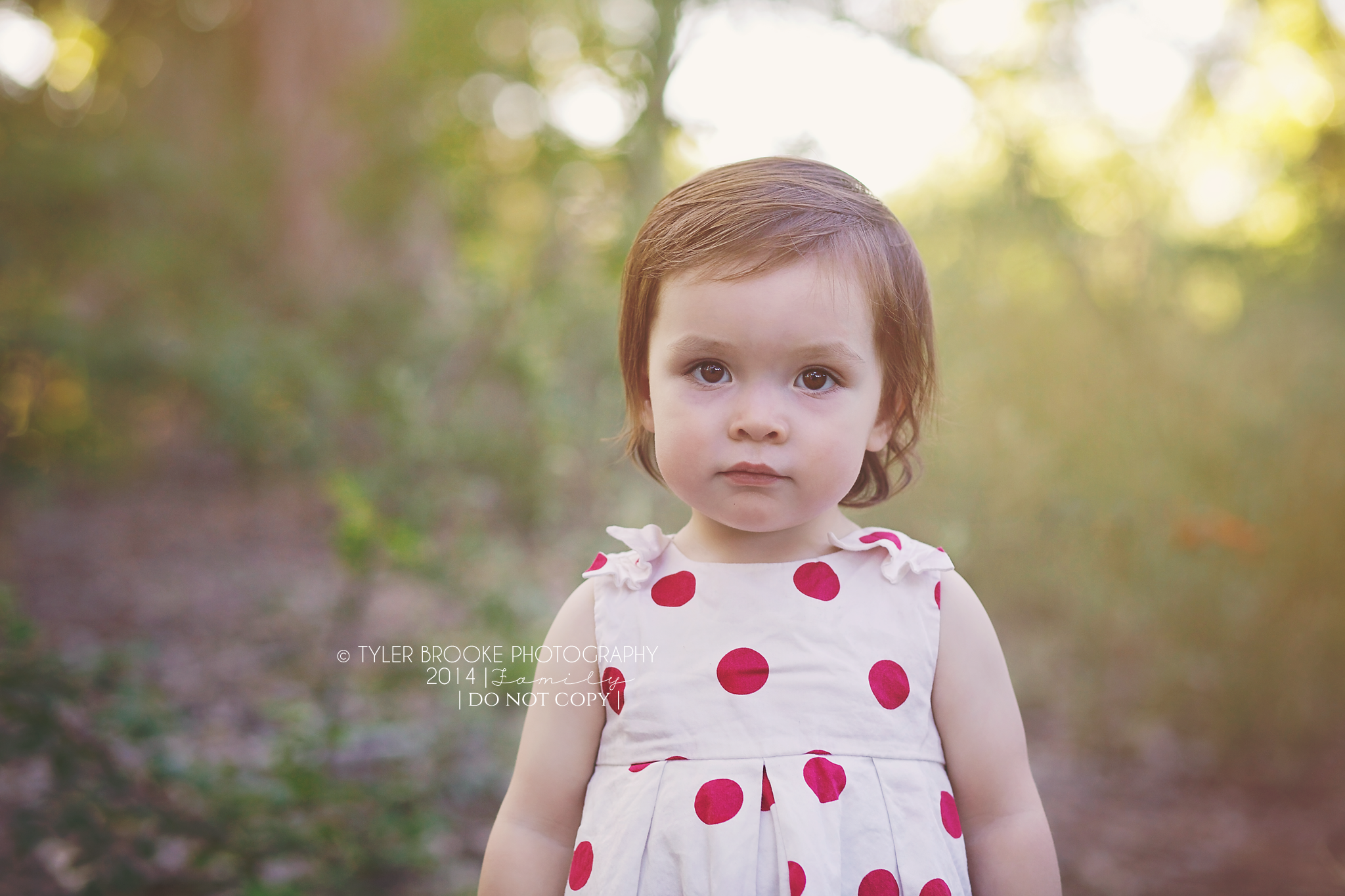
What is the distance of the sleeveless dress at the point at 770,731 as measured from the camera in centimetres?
109

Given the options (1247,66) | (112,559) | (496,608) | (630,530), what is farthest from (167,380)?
(1247,66)

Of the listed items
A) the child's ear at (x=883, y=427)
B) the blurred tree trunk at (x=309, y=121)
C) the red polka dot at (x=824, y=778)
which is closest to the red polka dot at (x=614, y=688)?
the red polka dot at (x=824, y=778)

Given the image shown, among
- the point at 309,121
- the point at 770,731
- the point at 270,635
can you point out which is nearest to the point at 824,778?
the point at 770,731

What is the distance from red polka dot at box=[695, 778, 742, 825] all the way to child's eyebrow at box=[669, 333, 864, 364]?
1.74 feet

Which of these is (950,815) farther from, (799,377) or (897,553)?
(799,377)

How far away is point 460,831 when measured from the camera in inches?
107

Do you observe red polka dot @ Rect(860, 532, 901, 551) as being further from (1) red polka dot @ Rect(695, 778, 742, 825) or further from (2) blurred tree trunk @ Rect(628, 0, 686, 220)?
(2) blurred tree trunk @ Rect(628, 0, 686, 220)

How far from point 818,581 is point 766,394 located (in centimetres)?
28

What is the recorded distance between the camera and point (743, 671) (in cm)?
118

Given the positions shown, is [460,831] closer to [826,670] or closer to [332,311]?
[826,670]

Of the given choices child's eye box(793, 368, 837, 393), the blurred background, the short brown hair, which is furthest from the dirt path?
child's eye box(793, 368, 837, 393)

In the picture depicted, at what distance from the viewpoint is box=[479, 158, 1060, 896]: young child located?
111 centimetres

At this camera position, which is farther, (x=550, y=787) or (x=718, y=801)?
(x=550, y=787)

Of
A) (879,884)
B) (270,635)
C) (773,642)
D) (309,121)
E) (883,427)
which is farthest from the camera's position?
(309,121)
